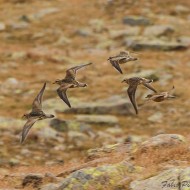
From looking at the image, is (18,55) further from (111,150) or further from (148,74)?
(111,150)

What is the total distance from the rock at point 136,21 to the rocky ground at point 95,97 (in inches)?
2.2

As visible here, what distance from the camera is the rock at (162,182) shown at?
32.8 ft

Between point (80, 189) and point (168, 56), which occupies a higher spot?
point (80, 189)

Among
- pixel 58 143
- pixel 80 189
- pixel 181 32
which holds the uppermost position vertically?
pixel 80 189

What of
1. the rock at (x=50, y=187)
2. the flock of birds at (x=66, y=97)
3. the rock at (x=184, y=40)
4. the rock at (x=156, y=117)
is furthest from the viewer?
the rock at (x=184, y=40)

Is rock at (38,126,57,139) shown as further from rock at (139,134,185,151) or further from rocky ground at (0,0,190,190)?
rock at (139,134,185,151)

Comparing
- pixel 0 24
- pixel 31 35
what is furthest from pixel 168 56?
pixel 0 24

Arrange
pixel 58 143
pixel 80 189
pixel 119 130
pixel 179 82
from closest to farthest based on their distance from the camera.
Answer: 1. pixel 80 189
2. pixel 58 143
3. pixel 119 130
4. pixel 179 82

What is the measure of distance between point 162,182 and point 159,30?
76.9ft

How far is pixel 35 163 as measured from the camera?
18.1 m

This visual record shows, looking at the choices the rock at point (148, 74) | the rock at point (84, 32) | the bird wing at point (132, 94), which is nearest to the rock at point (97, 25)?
the rock at point (84, 32)

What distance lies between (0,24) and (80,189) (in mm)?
26053

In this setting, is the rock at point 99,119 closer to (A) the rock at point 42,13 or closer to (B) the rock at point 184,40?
(B) the rock at point 184,40

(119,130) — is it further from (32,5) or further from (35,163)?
(32,5)
